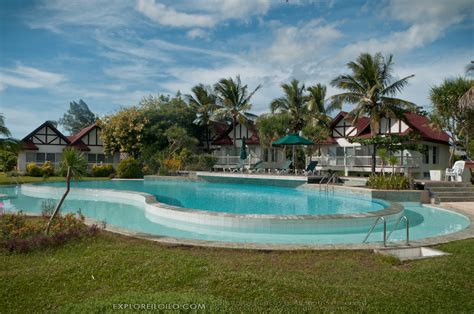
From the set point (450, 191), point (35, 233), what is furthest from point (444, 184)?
point (35, 233)

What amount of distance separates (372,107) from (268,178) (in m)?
8.49

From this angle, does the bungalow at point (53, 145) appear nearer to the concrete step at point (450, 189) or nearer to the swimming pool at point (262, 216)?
the swimming pool at point (262, 216)


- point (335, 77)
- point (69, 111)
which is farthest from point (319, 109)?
point (69, 111)

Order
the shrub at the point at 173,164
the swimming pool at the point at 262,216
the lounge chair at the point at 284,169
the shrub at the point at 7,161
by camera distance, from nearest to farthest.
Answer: the swimming pool at the point at 262,216 → the lounge chair at the point at 284,169 → the shrub at the point at 7,161 → the shrub at the point at 173,164

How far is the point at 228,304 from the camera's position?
3.92m

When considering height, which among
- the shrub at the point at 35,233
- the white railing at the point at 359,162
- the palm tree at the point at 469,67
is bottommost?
the shrub at the point at 35,233

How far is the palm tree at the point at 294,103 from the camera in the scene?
30.3 metres

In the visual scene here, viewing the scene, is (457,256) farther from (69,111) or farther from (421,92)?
(69,111)

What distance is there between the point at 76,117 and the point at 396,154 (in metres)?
82.6

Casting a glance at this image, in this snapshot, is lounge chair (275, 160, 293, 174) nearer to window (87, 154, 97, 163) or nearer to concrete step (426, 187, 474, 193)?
concrete step (426, 187, 474, 193)

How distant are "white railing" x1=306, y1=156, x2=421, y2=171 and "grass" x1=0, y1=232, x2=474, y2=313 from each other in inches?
658

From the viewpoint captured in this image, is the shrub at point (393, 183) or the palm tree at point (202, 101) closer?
the shrub at point (393, 183)

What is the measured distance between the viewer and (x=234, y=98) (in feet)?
106

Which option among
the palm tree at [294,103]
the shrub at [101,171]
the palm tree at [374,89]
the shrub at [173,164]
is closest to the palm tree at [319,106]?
the palm tree at [294,103]
